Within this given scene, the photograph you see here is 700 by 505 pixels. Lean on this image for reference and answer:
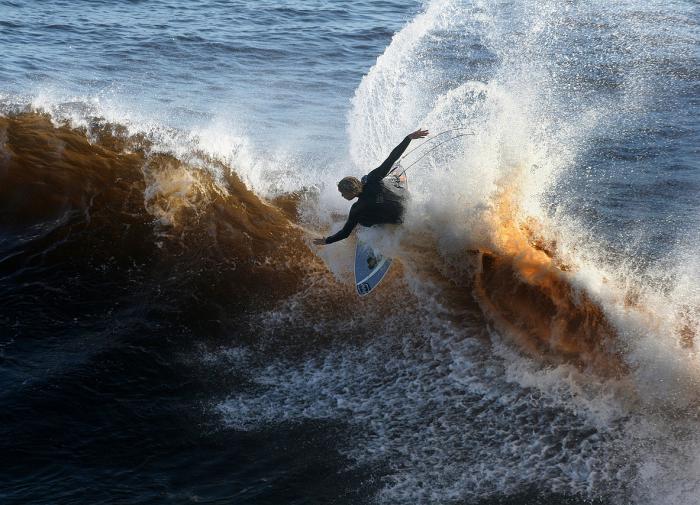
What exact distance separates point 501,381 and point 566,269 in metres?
2.00

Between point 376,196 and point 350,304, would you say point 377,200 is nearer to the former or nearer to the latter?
point 376,196

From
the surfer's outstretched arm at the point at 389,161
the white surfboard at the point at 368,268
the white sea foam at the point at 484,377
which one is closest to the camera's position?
the white sea foam at the point at 484,377

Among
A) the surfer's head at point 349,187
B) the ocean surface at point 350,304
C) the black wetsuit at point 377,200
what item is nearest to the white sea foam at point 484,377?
the ocean surface at point 350,304

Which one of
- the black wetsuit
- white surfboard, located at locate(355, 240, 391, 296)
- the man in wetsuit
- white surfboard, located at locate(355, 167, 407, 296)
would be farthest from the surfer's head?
white surfboard, located at locate(355, 240, 391, 296)

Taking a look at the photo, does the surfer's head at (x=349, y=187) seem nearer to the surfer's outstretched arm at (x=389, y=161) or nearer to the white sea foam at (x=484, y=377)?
the surfer's outstretched arm at (x=389, y=161)

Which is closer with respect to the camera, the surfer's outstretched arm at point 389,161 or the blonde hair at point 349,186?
the blonde hair at point 349,186

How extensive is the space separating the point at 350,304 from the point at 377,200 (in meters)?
1.38

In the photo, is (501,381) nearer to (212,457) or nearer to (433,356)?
(433,356)

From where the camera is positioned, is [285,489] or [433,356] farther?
[433,356]

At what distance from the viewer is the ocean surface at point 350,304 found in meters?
7.09

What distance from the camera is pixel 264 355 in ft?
28.9

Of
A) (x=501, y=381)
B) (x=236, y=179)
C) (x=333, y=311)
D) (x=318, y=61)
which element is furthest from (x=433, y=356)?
(x=318, y=61)

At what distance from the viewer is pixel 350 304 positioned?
32.1 ft

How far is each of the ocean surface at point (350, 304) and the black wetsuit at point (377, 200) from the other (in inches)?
18.5
